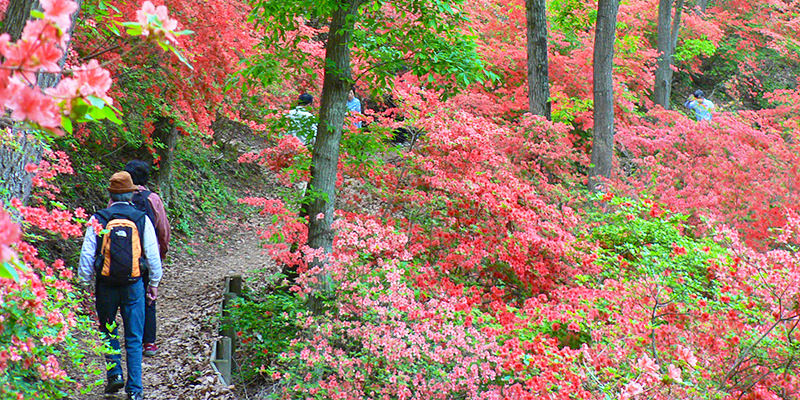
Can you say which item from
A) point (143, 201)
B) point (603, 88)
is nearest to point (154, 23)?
point (143, 201)

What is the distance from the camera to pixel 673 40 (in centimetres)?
1555

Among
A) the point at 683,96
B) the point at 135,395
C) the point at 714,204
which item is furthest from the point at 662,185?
the point at 683,96

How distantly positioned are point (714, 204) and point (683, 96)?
10.9m

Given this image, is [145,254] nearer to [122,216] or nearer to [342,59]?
[122,216]

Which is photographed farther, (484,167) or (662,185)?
(662,185)

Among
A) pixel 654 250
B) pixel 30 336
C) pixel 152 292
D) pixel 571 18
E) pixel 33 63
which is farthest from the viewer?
pixel 571 18

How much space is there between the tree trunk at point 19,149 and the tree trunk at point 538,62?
270 inches

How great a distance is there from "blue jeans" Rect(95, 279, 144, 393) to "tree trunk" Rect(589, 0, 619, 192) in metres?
6.80

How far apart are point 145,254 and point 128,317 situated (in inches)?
17.3

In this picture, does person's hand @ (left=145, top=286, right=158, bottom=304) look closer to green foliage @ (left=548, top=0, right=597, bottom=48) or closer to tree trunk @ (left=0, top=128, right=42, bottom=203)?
tree trunk @ (left=0, top=128, right=42, bottom=203)

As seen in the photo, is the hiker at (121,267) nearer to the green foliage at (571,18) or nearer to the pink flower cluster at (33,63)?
the pink flower cluster at (33,63)

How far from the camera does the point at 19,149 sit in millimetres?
3188

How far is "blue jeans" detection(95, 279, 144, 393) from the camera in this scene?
402 cm

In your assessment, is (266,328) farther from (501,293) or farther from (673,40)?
(673,40)
